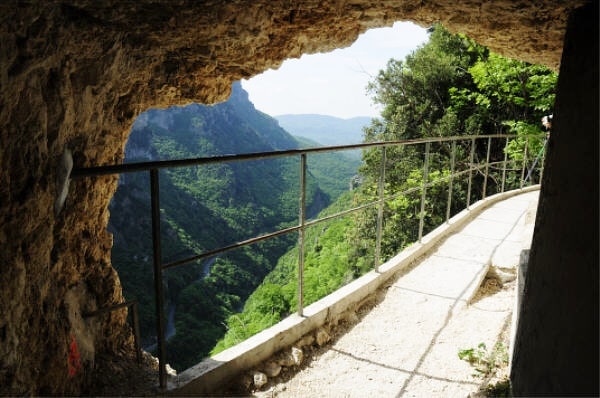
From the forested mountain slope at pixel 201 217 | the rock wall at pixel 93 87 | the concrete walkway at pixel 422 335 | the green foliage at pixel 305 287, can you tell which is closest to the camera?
the rock wall at pixel 93 87

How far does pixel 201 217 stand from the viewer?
41344 mm

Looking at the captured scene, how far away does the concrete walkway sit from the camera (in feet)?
8.80

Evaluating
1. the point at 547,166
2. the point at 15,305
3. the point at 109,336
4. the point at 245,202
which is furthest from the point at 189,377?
the point at 245,202

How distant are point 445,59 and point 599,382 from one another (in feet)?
56.3

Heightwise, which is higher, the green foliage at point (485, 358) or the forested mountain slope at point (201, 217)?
the green foliage at point (485, 358)

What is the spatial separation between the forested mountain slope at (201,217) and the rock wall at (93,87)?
8496 mm

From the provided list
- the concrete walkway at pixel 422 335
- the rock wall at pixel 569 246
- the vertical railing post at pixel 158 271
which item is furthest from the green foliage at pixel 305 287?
the rock wall at pixel 569 246

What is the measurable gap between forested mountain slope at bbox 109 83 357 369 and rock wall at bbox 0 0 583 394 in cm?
850

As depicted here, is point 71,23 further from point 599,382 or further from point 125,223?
point 125,223

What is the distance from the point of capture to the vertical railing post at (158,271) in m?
2.06

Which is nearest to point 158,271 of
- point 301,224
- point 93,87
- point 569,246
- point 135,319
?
point 135,319

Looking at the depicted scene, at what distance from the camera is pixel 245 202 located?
161 ft

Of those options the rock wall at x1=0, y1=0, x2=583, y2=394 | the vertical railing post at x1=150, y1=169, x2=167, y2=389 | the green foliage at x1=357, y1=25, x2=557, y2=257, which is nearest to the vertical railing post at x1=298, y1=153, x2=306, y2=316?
the rock wall at x1=0, y1=0, x2=583, y2=394

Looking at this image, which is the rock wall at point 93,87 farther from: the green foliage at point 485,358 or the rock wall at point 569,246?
the green foliage at point 485,358
